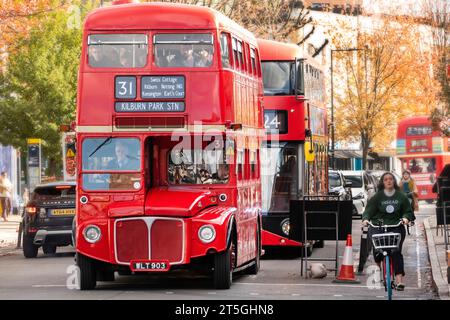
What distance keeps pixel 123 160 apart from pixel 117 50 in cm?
164

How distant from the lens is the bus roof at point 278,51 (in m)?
28.0

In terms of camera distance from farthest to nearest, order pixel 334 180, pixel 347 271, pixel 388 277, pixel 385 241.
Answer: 1. pixel 334 180
2. pixel 347 271
3. pixel 385 241
4. pixel 388 277

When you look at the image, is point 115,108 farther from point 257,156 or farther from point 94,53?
point 257,156

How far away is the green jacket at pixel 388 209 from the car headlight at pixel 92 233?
12.0 feet

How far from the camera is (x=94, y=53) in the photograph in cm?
1991

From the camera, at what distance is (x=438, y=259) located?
1006 inches

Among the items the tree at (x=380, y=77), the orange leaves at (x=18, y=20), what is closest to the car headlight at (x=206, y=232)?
the orange leaves at (x=18, y=20)

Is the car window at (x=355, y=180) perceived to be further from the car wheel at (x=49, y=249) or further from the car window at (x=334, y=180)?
the car wheel at (x=49, y=249)

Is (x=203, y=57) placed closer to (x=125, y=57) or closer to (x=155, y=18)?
(x=155, y=18)

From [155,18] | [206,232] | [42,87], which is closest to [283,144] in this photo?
[155,18]

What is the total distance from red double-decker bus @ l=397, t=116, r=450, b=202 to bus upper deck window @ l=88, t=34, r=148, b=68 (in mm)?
45522
